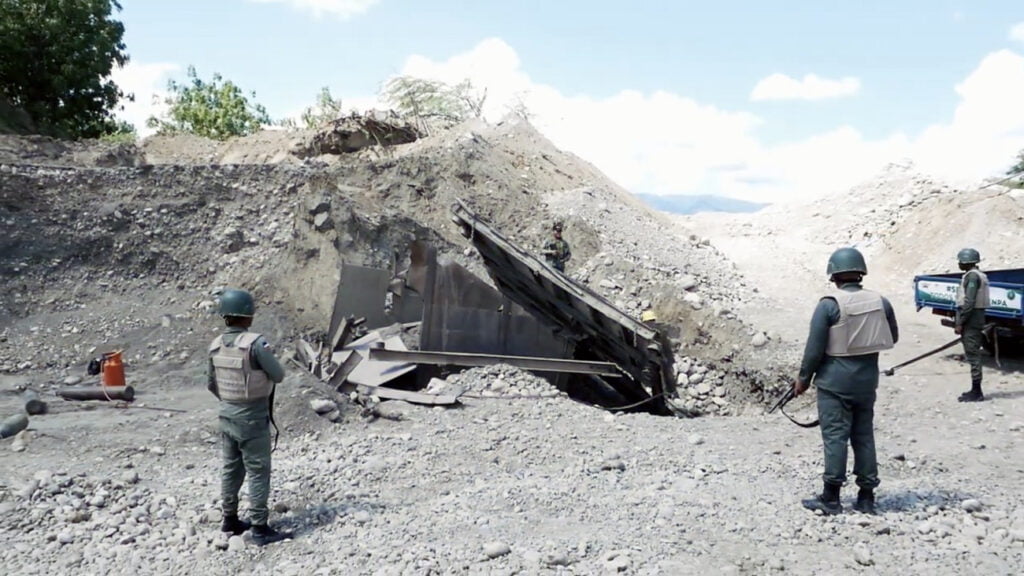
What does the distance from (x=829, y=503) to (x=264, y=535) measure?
3396 millimetres

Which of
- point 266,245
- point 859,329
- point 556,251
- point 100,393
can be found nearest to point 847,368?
point 859,329

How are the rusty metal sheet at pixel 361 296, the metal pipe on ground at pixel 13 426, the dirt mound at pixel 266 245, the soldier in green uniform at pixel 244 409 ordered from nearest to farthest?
the soldier in green uniform at pixel 244 409 → the metal pipe on ground at pixel 13 426 → the rusty metal sheet at pixel 361 296 → the dirt mound at pixel 266 245

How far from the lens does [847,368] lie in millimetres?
4684

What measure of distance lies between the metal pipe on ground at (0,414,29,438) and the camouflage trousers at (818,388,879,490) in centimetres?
611

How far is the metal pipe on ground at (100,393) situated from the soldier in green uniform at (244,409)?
393cm

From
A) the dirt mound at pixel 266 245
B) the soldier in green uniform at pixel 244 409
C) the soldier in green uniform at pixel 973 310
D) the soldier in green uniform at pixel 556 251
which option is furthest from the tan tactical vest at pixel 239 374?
the soldier in green uniform at pixel 556 251

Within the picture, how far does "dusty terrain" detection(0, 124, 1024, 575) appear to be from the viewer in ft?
14.6

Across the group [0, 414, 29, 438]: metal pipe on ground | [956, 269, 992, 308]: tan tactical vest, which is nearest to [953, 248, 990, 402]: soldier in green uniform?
[956, 269, 992, 308]: tan tactical vest

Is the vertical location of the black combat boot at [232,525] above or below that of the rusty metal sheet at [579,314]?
below

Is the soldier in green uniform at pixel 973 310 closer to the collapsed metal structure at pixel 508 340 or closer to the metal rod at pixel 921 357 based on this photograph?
the metal rod at pixel 921 357

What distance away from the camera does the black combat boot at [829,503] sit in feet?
15.5

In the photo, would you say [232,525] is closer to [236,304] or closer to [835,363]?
[236,304]

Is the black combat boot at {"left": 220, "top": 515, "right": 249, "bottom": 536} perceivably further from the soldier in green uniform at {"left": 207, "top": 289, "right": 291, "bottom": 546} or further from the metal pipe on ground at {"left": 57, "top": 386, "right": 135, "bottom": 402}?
the metal pipe on ground at {"left": 57, "top": 386, "right": 135, "bottom": 402}

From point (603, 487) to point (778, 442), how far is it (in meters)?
2.15
